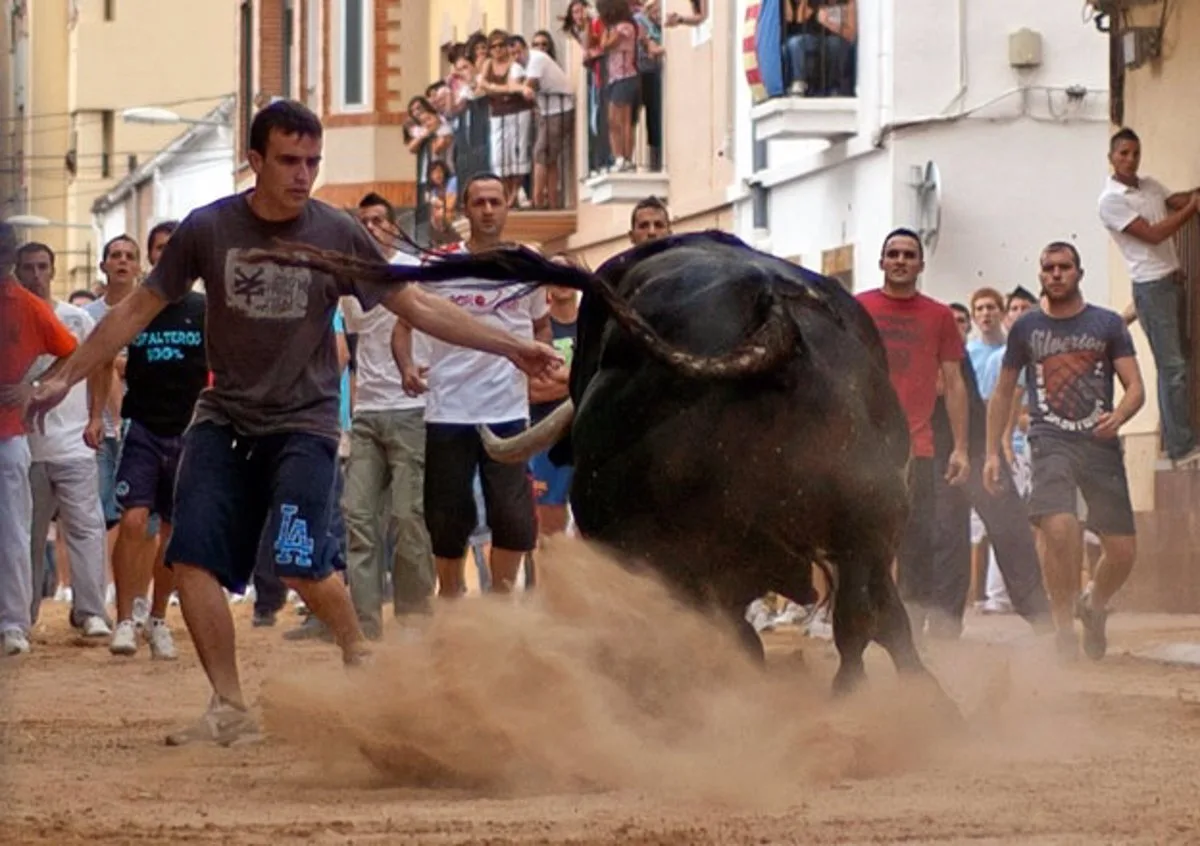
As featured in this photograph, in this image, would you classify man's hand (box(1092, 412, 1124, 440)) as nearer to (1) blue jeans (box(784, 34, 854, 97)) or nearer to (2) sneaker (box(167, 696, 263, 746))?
(2) sneaker (box(167, 696, 263, 746))

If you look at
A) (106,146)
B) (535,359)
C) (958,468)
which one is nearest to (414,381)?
(958,468)

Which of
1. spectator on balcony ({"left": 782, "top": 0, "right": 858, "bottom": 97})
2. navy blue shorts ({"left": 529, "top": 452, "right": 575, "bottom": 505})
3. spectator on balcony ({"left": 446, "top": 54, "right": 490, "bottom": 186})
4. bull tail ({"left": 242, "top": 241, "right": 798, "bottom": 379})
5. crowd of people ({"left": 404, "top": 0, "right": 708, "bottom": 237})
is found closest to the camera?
bull tail ({"left": 242, "top": 241, "right": 798, "bottom": 379})

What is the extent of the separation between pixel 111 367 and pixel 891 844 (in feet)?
30.0

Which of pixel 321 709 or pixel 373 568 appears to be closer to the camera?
pixel 321 709

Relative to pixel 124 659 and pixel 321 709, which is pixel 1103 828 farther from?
pixel 124 659

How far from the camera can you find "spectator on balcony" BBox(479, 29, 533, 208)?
31641 mm

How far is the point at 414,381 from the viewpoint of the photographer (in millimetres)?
12484

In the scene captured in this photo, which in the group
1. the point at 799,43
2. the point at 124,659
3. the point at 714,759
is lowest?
the point at 124,659

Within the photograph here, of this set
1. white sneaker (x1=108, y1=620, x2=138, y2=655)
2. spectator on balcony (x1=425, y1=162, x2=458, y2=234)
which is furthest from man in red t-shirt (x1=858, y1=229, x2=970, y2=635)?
spectator on balcony (x1=425, y1=162, x2=458, y2=234)

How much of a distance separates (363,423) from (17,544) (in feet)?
5.80

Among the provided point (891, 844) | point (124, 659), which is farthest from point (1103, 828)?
point (124, 659)

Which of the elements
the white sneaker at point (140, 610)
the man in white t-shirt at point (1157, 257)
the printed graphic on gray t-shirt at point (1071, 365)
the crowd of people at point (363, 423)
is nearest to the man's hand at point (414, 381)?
the crowd of people at point (363, 423)

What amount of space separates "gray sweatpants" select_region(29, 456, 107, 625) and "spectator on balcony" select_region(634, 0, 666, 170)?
48.2 feet

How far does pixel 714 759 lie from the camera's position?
6953 millimetres
